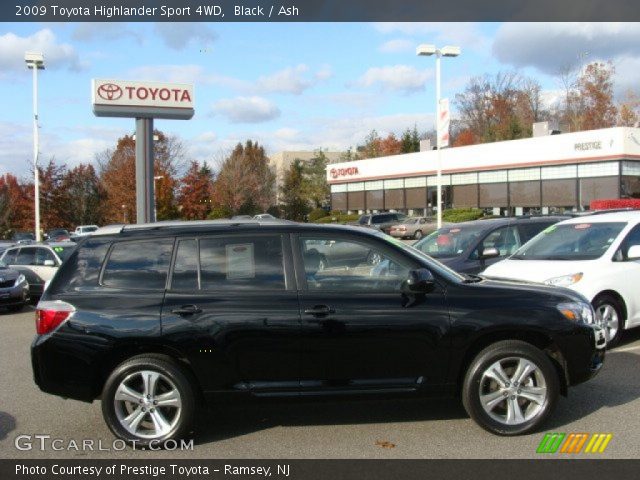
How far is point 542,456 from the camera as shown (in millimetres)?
4977

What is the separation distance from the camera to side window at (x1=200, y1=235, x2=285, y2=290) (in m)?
5.47

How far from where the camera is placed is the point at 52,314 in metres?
5.39

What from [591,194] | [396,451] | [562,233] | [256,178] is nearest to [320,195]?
[256,178]

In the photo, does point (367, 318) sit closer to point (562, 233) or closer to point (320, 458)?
point (320, 458)

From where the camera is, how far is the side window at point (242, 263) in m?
5.47

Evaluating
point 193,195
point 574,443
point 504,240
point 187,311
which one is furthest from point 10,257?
point 193,195

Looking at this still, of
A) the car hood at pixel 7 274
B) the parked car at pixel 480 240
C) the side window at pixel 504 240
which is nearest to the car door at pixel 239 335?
the parked car at pixel 480 240

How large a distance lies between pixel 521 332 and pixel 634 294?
3.94 meters

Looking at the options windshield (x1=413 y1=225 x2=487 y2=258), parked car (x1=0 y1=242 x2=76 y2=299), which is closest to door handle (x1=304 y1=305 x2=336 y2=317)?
windshield (x1=413 y1=225 x2=487 y2=258)

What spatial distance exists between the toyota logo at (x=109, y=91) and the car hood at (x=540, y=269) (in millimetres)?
14662

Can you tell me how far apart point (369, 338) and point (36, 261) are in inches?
520

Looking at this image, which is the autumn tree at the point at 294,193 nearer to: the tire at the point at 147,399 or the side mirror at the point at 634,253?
the side mirror at the point at 634,253

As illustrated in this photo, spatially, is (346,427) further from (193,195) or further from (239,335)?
(193,195)

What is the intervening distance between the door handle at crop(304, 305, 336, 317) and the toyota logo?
16.7m
